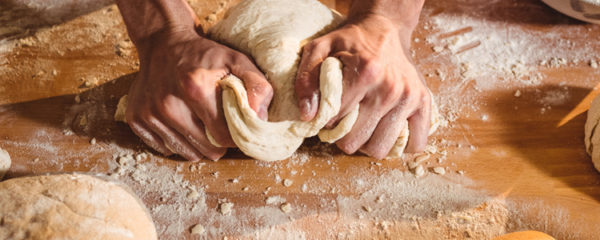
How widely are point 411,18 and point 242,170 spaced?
0.75 m

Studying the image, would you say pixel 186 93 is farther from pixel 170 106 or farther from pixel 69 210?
pixel 69 210

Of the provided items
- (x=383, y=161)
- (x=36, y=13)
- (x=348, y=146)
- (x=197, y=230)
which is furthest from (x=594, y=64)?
(x=36, y=13)

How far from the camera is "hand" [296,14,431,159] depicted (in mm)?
1153

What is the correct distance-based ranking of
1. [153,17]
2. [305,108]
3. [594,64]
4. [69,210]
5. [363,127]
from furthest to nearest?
[594,64]
[153,17]
[363,127]
[305,108]
[69,210]

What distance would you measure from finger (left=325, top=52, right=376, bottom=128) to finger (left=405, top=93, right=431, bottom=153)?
20 centimetres

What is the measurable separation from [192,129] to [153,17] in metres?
0.40

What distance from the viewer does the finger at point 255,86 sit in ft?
3.77

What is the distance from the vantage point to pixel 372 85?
1.17 m

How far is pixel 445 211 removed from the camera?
4.20ft

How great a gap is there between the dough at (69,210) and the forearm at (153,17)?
19.7 inches

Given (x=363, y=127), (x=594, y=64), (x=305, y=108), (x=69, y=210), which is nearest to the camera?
(x=69, y=210)

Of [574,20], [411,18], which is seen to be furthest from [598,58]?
[411,18]

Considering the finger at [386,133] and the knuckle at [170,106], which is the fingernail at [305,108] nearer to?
the finger at [386,133]

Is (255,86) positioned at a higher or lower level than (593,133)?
higher
